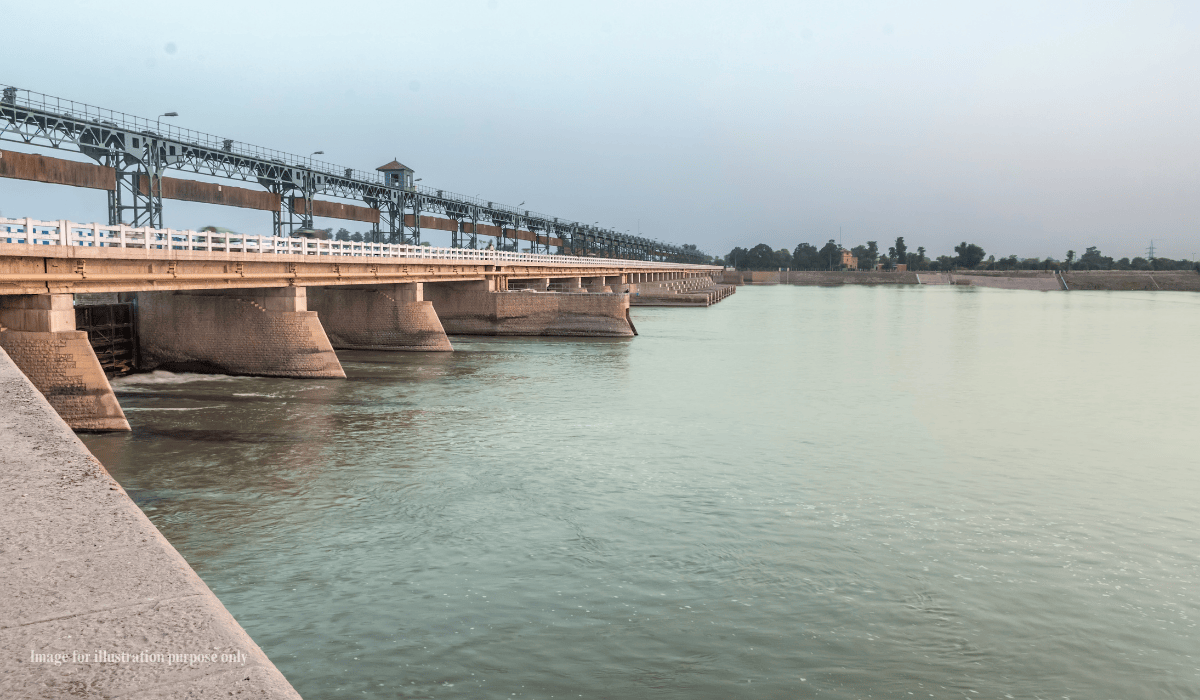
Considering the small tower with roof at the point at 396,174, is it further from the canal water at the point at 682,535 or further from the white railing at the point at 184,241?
the canal water at the point at 682,535

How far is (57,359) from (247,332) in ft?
37.7

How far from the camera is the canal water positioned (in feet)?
32.0

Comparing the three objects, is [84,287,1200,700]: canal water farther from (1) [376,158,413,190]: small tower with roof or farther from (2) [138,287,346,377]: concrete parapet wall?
(1) [376,158,413,190]: small tower with roof

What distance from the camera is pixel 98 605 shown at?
5602mm

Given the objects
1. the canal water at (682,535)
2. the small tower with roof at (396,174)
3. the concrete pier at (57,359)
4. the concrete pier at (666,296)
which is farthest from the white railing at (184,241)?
the concrete pier at (666,296)

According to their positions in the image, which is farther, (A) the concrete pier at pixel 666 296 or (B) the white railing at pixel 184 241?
(A) the concrete pier at pixel 666 296

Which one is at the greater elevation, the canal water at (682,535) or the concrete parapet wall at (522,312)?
the concrete parapet wall at (522,312)

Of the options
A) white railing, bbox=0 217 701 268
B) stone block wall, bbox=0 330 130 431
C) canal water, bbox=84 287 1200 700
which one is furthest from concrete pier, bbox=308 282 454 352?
stone block wall, bbox=0 330 130 431

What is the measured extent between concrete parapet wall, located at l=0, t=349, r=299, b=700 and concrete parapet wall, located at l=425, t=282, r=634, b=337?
4587 centimetres

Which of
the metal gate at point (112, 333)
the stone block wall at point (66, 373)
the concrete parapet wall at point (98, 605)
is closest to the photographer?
the concrete parapet wall at point (98, 605)

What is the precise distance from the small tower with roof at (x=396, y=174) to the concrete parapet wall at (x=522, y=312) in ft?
110

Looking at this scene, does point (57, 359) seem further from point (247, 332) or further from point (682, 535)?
point (682, 535)

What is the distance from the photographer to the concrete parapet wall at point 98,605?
4777 millimetres

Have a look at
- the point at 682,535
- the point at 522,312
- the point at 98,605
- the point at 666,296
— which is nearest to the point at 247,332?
the point at 522,312
